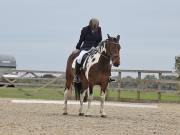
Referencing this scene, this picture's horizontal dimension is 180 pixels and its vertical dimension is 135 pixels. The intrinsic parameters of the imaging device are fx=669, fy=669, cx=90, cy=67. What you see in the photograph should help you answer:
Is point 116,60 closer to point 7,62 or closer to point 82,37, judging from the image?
point 82,37

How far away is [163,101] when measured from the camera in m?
29.3

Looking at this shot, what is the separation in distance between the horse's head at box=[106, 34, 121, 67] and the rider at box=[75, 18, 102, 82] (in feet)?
1.87

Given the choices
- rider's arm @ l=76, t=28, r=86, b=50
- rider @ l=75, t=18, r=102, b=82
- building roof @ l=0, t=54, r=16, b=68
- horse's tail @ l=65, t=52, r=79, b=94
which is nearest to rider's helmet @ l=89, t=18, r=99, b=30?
rider @ l=75, t=18, r=102, b=82

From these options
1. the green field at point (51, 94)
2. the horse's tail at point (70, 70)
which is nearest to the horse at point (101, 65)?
the horse's tail at point (70, 70)

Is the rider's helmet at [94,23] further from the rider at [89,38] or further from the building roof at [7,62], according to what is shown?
the building roof at [7,62]

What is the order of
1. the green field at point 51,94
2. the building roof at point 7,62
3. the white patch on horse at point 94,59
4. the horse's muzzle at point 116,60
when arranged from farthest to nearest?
the building roof at point 7,62
the green field at point 51,94
the white patch on horse at point 94,59
the horse's muzzle at point 116,60

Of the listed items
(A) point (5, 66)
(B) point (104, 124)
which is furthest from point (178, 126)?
(A) point (5, 66)

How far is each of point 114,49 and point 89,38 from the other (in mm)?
1069

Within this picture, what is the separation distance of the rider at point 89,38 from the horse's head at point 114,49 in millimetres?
570

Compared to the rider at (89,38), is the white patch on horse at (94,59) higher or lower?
lower

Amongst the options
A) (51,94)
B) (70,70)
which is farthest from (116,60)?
(51,94)

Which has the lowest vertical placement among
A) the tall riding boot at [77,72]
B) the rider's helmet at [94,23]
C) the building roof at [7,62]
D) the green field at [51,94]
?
the green field at [51,94]

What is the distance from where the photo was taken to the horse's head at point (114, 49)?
16.9m

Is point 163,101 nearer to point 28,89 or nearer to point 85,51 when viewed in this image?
point 28,89
